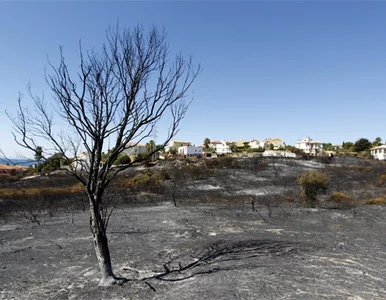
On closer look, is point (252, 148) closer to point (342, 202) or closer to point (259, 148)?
point (259, 148)

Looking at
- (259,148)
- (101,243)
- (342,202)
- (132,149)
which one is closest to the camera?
(101,243)

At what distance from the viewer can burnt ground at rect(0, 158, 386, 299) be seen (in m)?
4.26

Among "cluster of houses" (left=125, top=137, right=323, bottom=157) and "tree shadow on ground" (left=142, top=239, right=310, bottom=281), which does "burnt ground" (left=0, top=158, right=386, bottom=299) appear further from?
"cluster of houses" (left=125, top=137, right=323, bottom=157)

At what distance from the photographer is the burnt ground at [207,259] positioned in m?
4.26

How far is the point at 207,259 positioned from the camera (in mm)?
5758

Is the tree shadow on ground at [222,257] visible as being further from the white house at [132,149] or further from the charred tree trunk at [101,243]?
the white house at [132,149]

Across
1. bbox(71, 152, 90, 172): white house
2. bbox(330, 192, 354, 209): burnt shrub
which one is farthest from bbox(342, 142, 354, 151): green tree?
bbox(71, 152, 90, 172): white house

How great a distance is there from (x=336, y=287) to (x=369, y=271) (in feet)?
4.20

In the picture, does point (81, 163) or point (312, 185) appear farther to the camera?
point (312, 185)

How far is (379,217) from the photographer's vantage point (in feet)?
36.0

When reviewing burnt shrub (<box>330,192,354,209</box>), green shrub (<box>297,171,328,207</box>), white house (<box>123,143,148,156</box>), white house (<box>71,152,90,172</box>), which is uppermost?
white house (<box>123,143,148,156</box>)

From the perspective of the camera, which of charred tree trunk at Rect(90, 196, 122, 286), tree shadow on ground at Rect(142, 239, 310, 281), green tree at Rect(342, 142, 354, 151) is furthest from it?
green tree at Rect(342, 142, 354, 151)

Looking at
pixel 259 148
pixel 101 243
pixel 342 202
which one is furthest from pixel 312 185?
pixel 259 148

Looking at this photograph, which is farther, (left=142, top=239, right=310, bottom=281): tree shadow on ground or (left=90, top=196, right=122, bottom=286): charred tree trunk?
(left=142, top=239, right=310, bottom=281): tree shadow on ground
